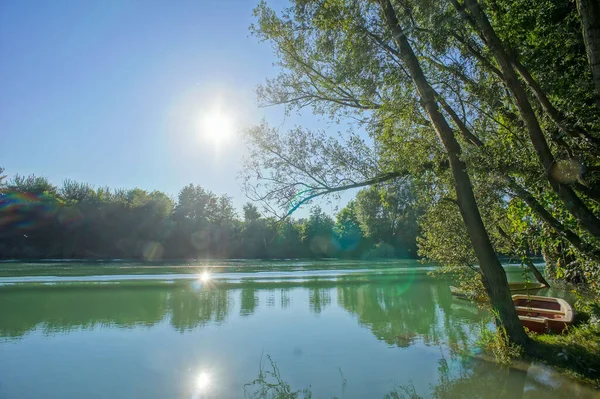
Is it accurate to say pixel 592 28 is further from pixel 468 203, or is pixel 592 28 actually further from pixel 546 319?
pixel 546 319

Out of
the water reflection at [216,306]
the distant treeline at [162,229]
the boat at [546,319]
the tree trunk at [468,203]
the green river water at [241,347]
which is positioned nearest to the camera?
the green river water at [241,347]

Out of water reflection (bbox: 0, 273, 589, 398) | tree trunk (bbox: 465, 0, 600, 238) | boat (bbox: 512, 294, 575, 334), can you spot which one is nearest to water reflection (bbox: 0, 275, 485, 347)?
water reflection (bbox: 0, 273, 589, 398)

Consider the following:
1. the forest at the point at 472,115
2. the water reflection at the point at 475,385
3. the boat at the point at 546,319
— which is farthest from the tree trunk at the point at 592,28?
the boat at the point at 546,319

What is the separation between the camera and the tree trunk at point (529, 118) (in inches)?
211

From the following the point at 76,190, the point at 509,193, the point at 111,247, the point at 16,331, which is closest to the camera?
the point at 509,193

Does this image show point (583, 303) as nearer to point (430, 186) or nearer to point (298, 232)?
point (430, 186)

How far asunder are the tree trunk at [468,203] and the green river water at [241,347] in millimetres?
881

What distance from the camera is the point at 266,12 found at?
9.51m

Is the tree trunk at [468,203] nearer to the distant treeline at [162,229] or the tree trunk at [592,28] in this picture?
the tree trunk at [592,28]

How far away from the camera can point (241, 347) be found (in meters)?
9.02

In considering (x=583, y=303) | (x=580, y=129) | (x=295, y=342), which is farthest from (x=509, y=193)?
(x=295, y=342)

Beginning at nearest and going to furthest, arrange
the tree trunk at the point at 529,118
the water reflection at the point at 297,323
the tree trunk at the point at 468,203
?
1. the tree trunk at the point at 529,118
2. the water reflection at the point at 297,323
3. the tree trunk at the point at 468,203

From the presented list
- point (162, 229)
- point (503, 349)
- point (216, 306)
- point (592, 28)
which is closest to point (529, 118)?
point (592, 28)

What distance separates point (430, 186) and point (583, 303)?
3.70m
